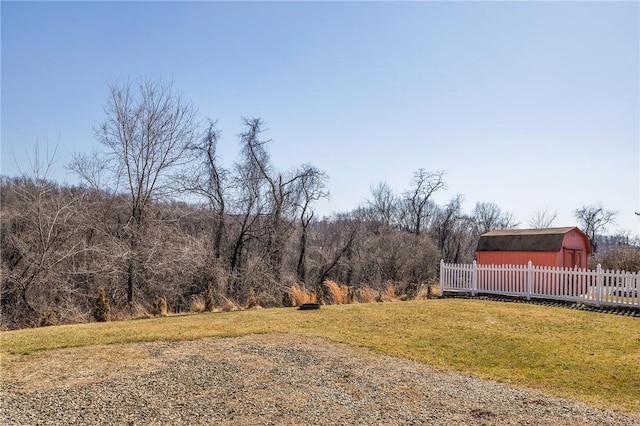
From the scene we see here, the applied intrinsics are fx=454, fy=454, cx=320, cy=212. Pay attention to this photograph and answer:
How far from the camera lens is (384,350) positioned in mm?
6996

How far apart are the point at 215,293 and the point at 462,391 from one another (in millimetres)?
12168

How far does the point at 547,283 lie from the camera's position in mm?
13438

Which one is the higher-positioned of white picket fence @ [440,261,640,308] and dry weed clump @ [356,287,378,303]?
white picket fence @ [440,261,640,308]

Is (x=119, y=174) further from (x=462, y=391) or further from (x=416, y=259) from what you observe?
(x=416, y=259)

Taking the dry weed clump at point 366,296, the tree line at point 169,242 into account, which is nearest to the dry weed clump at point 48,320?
the tree line at point 169,242

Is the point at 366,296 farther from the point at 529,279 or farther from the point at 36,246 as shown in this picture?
the point at 36,246

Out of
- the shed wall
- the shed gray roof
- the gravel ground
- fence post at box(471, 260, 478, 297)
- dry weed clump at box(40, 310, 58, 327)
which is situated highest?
the shed gray roof

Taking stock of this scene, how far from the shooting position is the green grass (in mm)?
5746

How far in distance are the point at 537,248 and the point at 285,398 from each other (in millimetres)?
13065

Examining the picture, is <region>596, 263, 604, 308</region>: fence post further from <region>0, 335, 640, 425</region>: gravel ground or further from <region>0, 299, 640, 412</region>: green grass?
<region>0, 335, 640, 425</region>: gravel ground

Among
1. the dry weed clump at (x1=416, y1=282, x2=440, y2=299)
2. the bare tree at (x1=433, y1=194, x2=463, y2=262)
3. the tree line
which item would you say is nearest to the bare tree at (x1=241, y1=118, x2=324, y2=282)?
the tree line

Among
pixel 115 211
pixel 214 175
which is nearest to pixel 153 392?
pixel 115 211

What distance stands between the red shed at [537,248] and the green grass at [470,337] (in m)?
3.67

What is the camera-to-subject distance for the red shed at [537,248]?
1492cm
